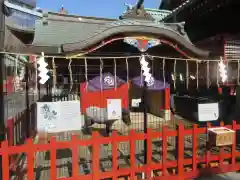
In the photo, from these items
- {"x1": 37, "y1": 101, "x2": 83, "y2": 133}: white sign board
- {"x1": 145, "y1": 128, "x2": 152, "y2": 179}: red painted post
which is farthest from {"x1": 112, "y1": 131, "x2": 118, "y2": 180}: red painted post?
{"x1": 37, "y1": 101, "x2": 83, "y2": 133}: white sign board

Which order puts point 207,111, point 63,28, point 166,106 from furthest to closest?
point 166,106
point 63,28
point 207,111

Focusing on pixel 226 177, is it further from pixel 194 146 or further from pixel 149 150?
pixel 149 150

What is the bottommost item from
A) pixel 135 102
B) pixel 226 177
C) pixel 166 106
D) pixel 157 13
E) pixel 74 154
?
pixel 226 177

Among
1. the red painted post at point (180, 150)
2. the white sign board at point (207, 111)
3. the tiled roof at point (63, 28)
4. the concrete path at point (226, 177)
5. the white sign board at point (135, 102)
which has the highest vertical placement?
the tiled roof at point (63, 28)

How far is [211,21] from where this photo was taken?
29.5 ft

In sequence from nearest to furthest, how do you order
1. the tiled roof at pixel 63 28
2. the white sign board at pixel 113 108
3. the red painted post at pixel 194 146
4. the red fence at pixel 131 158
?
the red fence at pixel 131 158, the red painted post at pixel 194 146, the white sign board at pixel 113 108, the tiled roof at pixel 63 28

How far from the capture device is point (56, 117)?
16.8 feet

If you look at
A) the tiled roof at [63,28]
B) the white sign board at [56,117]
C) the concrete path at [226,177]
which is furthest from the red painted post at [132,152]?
the tiled roof at [63,28]

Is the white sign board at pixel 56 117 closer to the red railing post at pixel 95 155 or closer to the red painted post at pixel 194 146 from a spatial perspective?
the red railing post at pixel 95 155

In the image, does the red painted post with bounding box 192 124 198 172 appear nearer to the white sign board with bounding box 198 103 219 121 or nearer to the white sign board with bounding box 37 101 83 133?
the white sign board with bounding box 198 103 219 121

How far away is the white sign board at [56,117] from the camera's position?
5102 mm

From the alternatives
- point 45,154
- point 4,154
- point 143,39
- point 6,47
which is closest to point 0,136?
point 4,154

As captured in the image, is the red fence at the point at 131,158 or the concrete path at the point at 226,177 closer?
Result: the red fence at the point at 131,158

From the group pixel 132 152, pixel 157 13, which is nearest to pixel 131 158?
pixel 132 152
